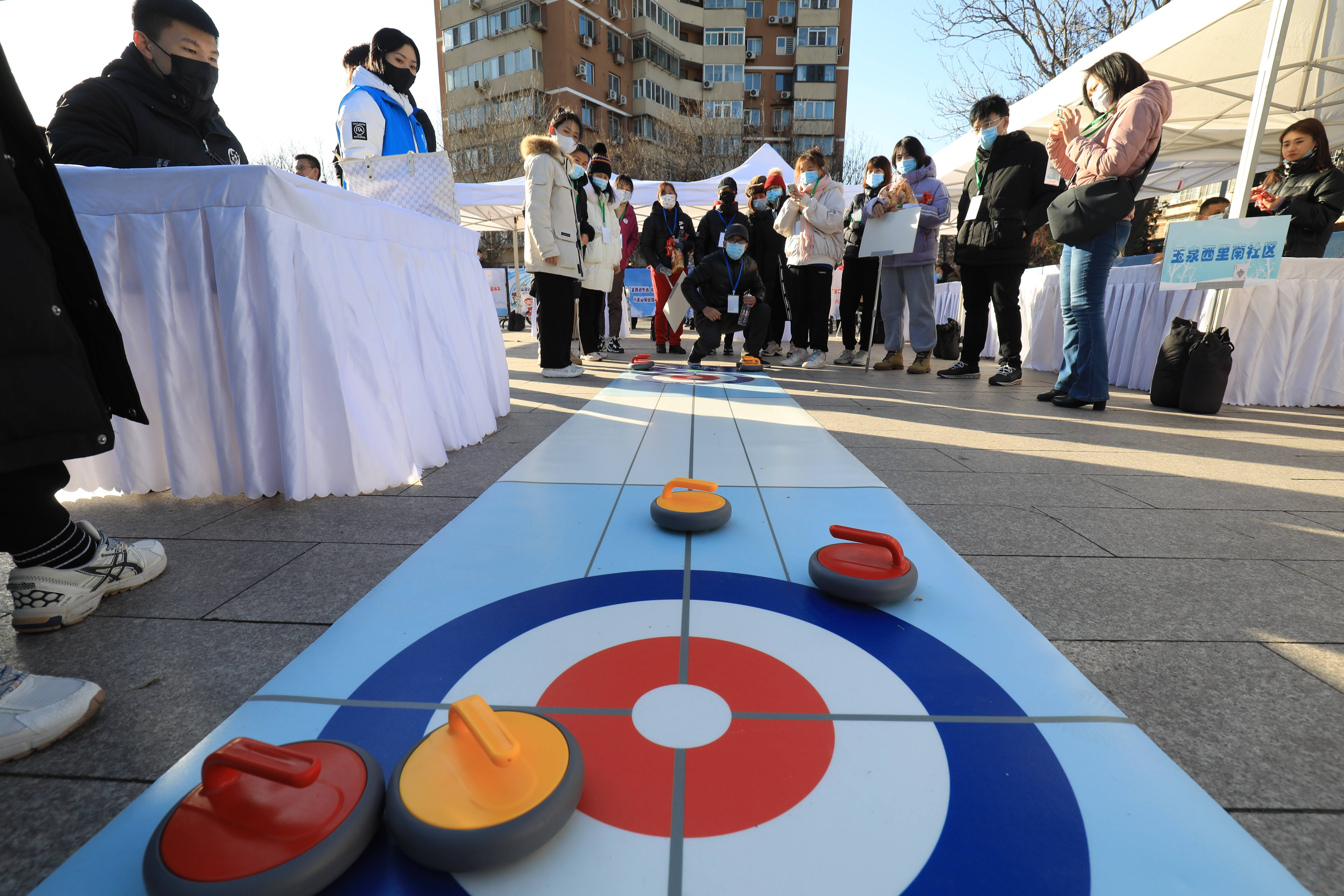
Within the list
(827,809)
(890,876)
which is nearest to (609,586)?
(827,809)

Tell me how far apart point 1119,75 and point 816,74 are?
37.6m

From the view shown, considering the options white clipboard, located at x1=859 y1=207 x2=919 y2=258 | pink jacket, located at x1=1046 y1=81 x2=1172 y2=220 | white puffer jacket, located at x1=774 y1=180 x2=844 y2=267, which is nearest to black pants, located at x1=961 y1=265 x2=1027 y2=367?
white clipboard, located at x1=859 y1=207 x2=919 y2=258

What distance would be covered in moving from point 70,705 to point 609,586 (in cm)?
97

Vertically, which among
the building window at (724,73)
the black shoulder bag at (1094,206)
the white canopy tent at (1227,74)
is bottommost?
the black shoulder bag at (1094,206)

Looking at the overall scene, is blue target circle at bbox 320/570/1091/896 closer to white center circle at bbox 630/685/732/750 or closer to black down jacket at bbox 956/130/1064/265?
white center circle at bbox 630/685/732/750

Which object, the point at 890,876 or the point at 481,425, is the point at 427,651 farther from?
the point at 481,425

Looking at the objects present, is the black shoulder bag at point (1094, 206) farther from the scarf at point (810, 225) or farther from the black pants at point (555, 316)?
the black pants at point (555, 316)

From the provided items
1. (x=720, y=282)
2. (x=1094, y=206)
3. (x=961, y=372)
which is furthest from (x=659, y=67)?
(x=1094, y=206)

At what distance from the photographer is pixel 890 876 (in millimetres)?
713

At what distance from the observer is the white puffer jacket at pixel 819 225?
554 centimetres

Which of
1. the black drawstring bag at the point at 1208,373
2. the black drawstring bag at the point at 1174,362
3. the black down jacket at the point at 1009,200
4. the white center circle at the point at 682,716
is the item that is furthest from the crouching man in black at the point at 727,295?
the white center circle at the point at 682,716

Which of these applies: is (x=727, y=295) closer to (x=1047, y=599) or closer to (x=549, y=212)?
(x=549, y=212)

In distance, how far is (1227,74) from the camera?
687 centimetres

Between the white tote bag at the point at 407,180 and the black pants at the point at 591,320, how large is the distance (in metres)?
2.69
